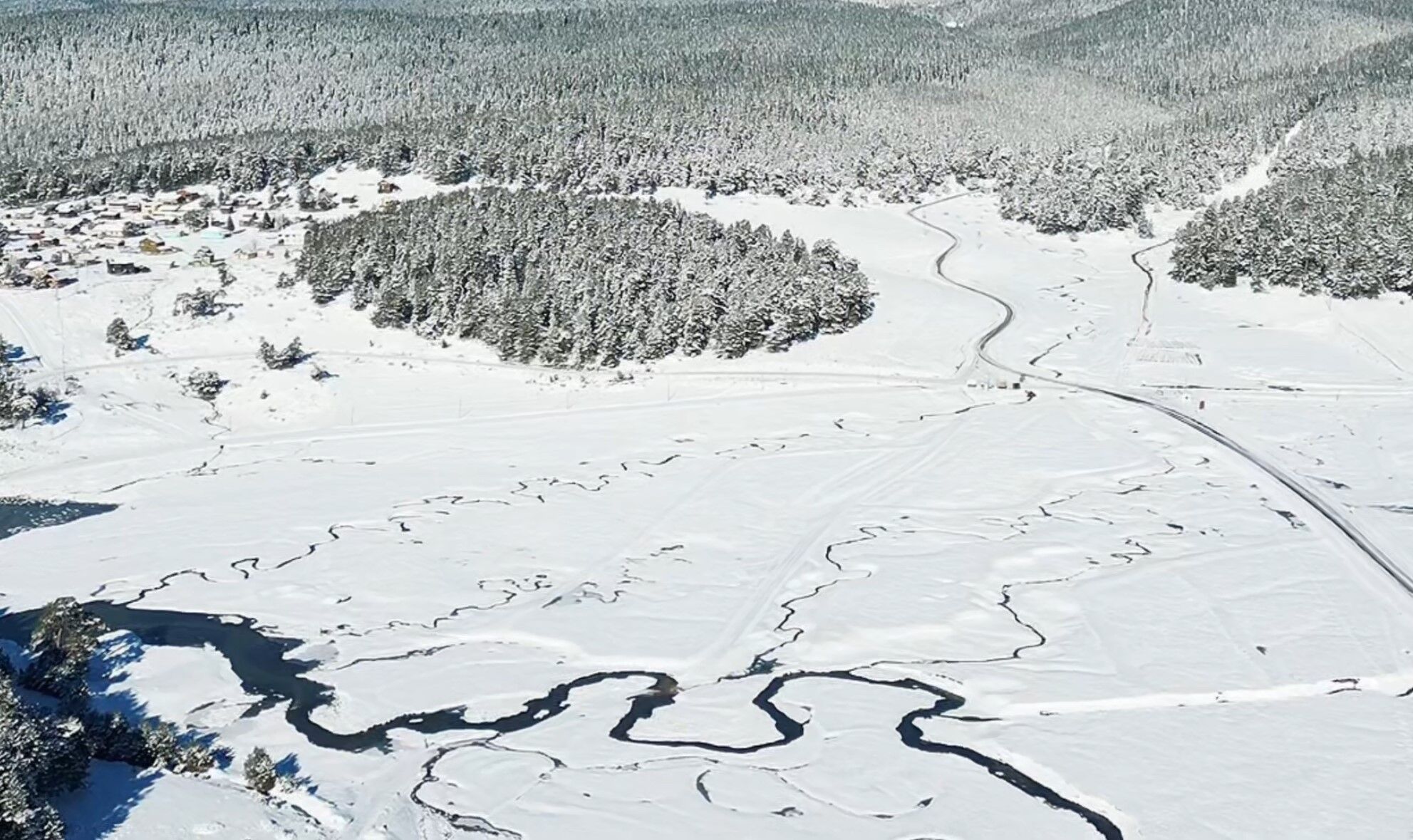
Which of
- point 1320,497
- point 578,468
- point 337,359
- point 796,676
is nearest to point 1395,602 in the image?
point 1320,497

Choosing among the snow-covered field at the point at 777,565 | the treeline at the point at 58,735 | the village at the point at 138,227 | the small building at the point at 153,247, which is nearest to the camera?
the treeline at the point at 58,735

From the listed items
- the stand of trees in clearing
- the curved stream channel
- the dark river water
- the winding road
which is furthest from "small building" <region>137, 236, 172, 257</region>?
the curved stream channel

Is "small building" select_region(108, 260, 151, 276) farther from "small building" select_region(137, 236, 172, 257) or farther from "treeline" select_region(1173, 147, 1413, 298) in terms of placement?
"treeline" select_region(1173, 147, 1413, 298)

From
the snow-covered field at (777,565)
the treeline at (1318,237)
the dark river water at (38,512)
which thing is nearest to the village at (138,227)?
the snow-covered field at (777,565)

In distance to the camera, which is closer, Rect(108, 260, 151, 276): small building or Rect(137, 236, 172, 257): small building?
Rect(108, 260, 151, 276): small building

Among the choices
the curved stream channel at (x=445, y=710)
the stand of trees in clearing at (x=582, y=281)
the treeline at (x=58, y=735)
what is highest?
the stand of trees in clearing at (x=582, y=281)

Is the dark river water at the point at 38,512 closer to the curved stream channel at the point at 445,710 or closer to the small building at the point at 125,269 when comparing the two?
the curved stream channel at the point at 445,710

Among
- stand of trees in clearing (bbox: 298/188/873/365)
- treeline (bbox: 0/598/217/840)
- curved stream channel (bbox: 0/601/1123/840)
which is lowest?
curved stream channel (bbox: 0/601/1123/840)
